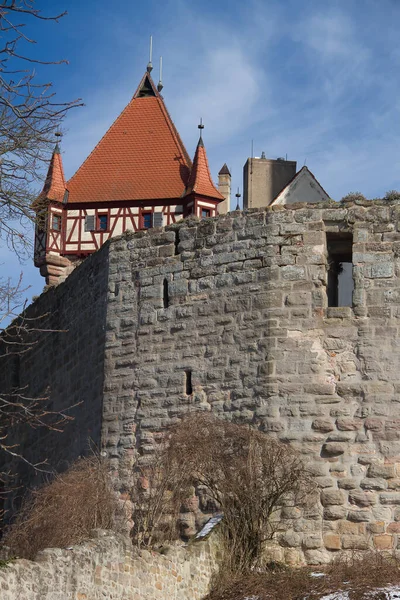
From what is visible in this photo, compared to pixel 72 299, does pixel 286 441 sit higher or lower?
lower

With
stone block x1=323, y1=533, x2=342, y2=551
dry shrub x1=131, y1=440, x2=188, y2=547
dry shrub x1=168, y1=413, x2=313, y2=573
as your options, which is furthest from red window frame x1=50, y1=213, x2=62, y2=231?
stone block x1=323, y1=533, x2=342, y2=551

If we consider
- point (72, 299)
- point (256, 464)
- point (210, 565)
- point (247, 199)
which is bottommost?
point (210, 565)

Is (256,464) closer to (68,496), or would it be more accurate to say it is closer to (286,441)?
(286,441)

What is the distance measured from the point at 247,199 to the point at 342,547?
62.1 feet

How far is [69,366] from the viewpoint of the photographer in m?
19.2

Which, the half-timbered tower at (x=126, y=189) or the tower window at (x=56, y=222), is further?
the tower window at (x=56, y=222)

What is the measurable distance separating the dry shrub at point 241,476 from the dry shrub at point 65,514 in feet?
3.09

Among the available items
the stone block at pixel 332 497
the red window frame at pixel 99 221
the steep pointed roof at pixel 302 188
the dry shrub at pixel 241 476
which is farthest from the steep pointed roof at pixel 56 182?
the stone block at pixel 332 497

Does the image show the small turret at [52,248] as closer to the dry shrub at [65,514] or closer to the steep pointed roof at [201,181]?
the steep pointed roof at [201,181]

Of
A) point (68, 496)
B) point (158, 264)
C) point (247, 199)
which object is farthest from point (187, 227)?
point (247, 199)

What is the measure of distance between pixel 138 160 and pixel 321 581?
27636 millimetres

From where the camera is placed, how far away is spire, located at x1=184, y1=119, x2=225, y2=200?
39094 millimetres

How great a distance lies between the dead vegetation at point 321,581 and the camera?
13.1 metres

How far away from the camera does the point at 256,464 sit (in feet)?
49.5
